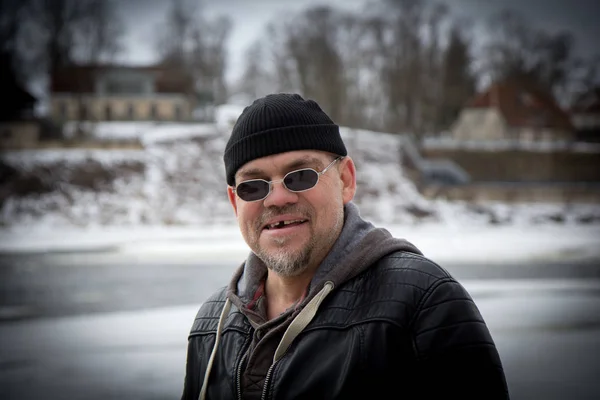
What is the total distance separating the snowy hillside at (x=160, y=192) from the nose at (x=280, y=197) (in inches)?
1009

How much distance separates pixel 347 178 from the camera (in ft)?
8.25

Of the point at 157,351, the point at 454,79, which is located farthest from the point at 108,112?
the point at 157,351

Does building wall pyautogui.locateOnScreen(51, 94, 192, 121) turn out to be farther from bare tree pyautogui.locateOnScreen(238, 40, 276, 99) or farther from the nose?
the nose

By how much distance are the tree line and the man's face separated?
48.0 meters

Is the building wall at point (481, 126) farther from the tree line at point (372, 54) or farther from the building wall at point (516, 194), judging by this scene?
the building wall at point (516, 194)

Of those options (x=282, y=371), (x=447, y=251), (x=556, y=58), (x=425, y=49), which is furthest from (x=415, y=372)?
(x=556, y=58)

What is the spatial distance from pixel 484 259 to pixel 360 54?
4403 centimetres

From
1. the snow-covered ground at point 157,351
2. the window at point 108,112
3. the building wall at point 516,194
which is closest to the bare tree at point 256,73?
the window at point 108,112

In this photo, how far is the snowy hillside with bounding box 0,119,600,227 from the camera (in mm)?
28781

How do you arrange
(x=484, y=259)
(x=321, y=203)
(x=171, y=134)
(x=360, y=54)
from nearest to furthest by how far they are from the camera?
(x=321, y=203) → (x=484, y=259) → (x=171, y=134) → (x=360, y=54)

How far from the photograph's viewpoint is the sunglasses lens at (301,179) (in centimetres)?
230

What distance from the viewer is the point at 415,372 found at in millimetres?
1926

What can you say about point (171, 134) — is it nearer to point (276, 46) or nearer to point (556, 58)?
point (276, 46)

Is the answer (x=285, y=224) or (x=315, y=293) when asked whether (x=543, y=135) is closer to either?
(x=285, y=224)
